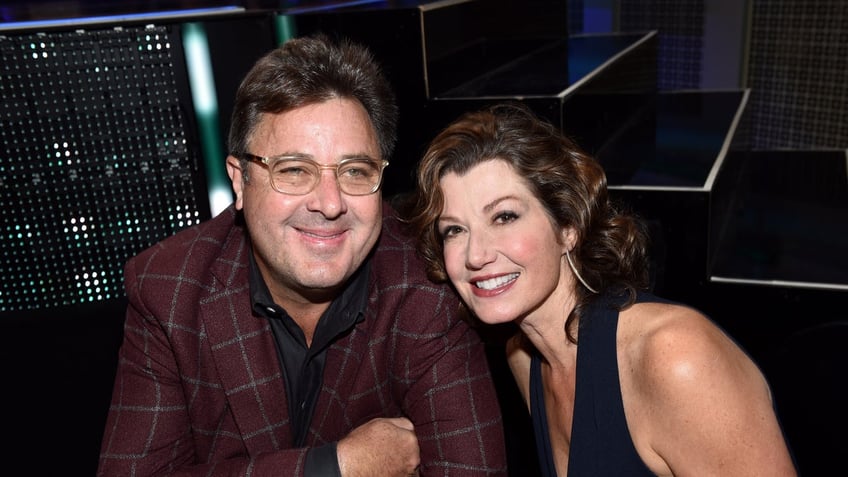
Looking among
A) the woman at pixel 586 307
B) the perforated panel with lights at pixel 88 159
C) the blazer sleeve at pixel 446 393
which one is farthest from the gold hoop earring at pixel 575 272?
the perforated panel with lights at pixel 88 159

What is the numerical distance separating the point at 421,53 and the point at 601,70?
839 mm

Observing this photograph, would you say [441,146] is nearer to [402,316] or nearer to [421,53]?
[402,316]

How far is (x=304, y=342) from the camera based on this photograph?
1.71 metres

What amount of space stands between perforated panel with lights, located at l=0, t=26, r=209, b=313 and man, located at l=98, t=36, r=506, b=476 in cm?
82

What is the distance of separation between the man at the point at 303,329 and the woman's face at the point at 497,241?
15 centimetres

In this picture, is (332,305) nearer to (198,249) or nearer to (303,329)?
(303,329)

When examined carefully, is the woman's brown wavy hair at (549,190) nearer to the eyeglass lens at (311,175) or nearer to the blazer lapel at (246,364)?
the eyeglass lens at (311,175)

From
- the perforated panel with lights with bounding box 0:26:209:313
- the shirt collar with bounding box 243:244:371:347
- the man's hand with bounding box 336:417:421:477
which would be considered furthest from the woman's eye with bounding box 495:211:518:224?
the perforated panel with lights with bounding box 0:26:209:313

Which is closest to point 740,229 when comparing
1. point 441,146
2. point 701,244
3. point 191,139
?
point 701,244

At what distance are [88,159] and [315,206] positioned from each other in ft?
3.99

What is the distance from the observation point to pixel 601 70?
9.15 feet

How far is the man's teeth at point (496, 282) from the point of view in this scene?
1.54 metres

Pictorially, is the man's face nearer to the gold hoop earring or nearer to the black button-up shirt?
the black button-up shirt

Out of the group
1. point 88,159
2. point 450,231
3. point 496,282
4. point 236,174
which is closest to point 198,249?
point 236,174
